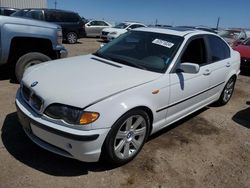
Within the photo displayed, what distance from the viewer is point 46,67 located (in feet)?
12.0

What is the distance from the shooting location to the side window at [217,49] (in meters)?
4.57

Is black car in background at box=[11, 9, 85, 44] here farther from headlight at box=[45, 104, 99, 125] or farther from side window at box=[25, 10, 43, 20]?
headlight at box=[45, 104, 99, 125]

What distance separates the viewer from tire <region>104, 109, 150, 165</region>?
9.49 ft

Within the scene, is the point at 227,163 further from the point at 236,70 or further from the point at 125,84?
the point at 236,70

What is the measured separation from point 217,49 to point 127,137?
8.61 feet

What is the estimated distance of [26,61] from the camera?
5.60 meters

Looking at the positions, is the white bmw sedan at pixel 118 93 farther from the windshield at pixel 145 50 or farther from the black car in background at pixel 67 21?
the black car in background at pixel 67 21

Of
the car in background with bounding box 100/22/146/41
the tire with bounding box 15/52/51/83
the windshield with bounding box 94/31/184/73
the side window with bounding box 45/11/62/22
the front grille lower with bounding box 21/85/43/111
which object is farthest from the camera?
the car in background with bounding box 100/22/146/41

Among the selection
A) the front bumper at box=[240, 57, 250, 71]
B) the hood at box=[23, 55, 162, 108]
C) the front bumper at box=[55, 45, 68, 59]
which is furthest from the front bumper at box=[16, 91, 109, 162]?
the front bumper at box=[240, 57, 250, 71]

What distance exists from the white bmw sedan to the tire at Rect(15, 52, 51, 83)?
6.40 feet

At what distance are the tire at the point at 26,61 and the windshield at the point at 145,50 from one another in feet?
6.42

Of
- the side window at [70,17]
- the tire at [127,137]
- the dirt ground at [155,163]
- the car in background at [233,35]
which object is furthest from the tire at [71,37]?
the tire at [127,137]

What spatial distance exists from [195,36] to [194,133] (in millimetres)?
1512

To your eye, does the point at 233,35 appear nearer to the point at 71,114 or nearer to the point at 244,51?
the point at 244,51
